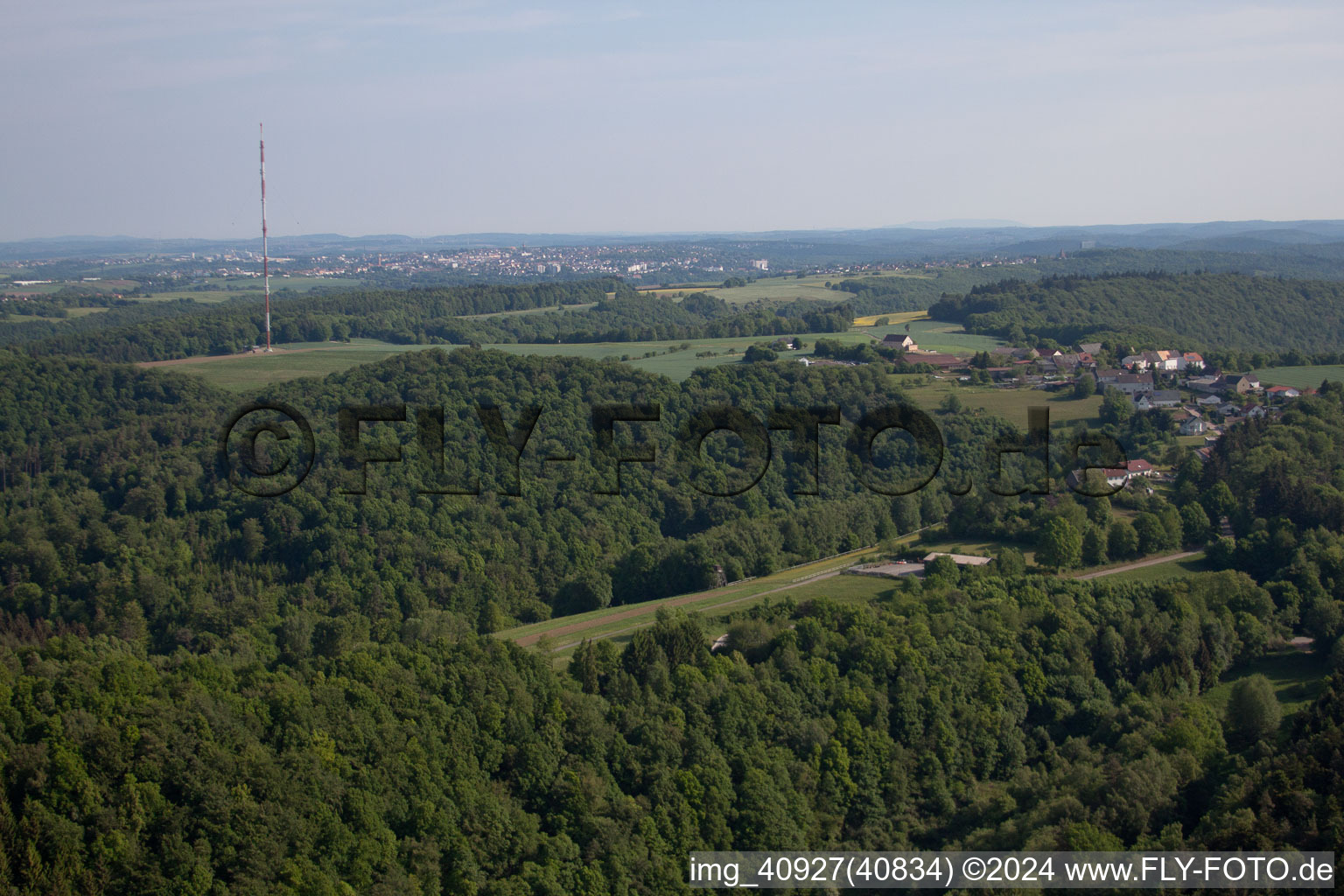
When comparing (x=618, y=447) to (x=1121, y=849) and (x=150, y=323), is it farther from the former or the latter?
(x=150, y=323)

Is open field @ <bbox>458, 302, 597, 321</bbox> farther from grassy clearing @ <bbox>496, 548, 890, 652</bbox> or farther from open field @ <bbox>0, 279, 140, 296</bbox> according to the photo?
grassy clearing @ <bbox>496, 548, 890, 652</bbox>

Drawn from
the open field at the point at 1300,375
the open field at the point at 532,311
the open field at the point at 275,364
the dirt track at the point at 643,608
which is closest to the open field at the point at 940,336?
the open field at the point at 1300,375

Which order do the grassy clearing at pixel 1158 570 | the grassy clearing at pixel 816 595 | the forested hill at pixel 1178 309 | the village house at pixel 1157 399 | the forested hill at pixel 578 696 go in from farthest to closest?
the forested hill at pixel 1178 309
the village house at pixel 1157 399
the grassy clearing at pixel 1158 570
the grassy clearing at pixel 816 595
the forested hill at pixel 578 696

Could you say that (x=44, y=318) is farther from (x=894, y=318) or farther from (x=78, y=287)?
(x=894, y=318)

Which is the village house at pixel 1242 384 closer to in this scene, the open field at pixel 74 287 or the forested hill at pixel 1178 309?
the forested hill at pixel 1178 309

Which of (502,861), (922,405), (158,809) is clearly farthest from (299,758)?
(922,405)
